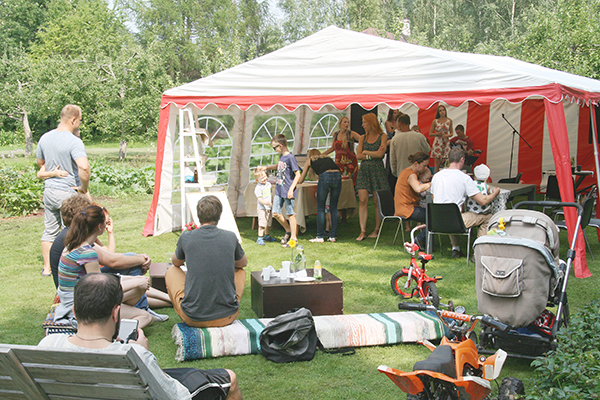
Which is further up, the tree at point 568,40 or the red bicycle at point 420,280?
the tree at point 568,40

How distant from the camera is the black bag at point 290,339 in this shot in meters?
3.82

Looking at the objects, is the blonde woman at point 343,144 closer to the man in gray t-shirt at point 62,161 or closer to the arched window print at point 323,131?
the arched window print at point 323,131

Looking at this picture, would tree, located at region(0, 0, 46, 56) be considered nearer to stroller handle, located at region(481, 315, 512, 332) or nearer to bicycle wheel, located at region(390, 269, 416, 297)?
bicycle wheel, located at region(390, 269, 416, 297)

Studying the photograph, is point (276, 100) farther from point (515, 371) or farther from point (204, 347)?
point (515, 371)

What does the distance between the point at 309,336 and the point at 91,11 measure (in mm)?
34590

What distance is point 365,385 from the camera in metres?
3.46

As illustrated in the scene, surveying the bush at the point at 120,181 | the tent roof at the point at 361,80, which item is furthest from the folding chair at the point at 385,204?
the bush at the point at 120,181

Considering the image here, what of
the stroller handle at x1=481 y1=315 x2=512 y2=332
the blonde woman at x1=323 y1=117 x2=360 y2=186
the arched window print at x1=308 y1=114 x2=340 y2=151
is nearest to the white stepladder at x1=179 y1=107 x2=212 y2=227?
the blonde woman at x1=323 y1=117 x2=360 y2=186

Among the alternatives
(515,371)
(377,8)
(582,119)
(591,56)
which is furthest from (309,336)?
(377,8)

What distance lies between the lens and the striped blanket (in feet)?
12.8

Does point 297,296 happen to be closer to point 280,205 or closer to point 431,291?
point 431,291

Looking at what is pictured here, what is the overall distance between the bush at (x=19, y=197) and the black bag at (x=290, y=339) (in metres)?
8.23

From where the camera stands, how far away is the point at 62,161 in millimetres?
5617

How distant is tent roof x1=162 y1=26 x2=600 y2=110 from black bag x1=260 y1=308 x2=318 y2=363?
3561mm
